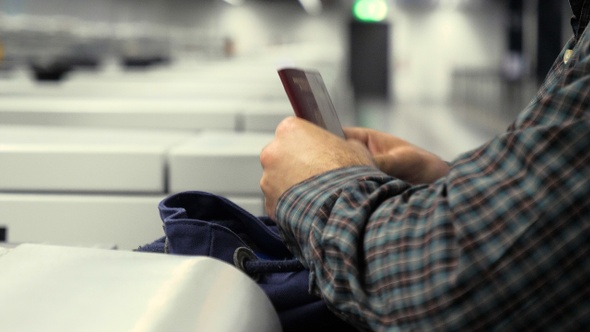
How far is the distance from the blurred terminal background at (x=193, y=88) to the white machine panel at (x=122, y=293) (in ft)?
1.57

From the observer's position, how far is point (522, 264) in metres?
0.73

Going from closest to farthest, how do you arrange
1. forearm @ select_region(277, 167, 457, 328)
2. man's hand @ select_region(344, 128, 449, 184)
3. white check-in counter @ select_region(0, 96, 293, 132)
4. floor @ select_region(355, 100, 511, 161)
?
forearm @ select_region(277, 167, 457, 328) → man's hand @ select_region(344, 128, 449, 184) → white check-in counter @ select_region(0, 96, 293, 132) → floor @ select_region(355, 100, 511, 161)

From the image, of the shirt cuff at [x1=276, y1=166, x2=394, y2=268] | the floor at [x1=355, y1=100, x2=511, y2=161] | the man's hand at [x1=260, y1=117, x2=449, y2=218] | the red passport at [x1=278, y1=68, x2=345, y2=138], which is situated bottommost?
the floor at [x1=355, y1=100, x2=511, y2=161]

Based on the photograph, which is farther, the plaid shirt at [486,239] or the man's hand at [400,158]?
the man's hand at [400,158]

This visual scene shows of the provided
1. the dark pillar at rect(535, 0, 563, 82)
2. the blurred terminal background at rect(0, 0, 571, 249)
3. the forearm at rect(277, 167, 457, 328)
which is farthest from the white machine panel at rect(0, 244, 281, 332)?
the dark pillar at rect(535, 0, 563, 82)

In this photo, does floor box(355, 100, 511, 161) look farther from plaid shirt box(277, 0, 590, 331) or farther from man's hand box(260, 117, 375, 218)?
plaid shirt box(277, 0, 590, 331)

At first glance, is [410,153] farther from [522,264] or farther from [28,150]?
[28,150]

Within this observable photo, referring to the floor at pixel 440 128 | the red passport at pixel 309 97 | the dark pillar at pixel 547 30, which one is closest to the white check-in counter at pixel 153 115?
the red passport at pixel 309 97

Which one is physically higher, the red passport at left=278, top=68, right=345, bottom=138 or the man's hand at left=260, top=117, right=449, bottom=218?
the red passport at left=278, top=68, right=345, bottom=138

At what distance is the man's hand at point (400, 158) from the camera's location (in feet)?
4.31

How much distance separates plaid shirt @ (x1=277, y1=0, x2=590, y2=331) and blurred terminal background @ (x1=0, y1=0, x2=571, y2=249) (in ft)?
1.79

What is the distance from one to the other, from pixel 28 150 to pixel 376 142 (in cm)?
92

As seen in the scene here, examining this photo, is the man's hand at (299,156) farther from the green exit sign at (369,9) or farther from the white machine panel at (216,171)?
the green exit sign at (369,9)

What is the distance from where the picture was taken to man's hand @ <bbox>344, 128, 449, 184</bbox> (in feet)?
4.31
